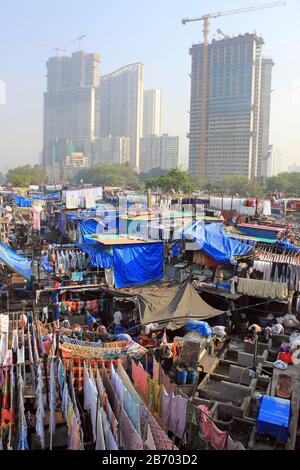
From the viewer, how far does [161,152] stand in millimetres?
162625

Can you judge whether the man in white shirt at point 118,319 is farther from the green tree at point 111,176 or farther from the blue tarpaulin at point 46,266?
the green tree at point 111,176

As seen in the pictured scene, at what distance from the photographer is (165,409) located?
7.61 m

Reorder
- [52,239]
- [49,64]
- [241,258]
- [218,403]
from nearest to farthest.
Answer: [218,403], [241,258], [52,239], [49,64]

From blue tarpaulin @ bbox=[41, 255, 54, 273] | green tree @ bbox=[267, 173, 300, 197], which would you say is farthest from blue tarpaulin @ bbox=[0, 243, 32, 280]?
green tree @ bbox=[267, 173, 300, 197]

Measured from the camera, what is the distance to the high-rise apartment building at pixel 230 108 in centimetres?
10194

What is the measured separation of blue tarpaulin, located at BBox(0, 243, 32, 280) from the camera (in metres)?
14.4

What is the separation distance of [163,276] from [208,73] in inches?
Result: 3964

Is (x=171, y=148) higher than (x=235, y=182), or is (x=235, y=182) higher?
(x=171, y=148)

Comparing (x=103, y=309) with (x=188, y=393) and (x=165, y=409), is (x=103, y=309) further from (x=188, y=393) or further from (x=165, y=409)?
(x=165, y=409)

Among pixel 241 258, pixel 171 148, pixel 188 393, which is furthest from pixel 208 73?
pixel 188 393

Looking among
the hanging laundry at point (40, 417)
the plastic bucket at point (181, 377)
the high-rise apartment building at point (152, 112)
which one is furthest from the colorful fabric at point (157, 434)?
the high-rise apartment building at point (152, 112)

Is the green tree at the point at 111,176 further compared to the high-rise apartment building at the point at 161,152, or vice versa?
the high-rise apartment building at the point at 161,152

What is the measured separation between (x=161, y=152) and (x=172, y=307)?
15448cm

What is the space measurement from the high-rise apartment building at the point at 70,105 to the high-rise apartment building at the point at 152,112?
24153 millimetres
